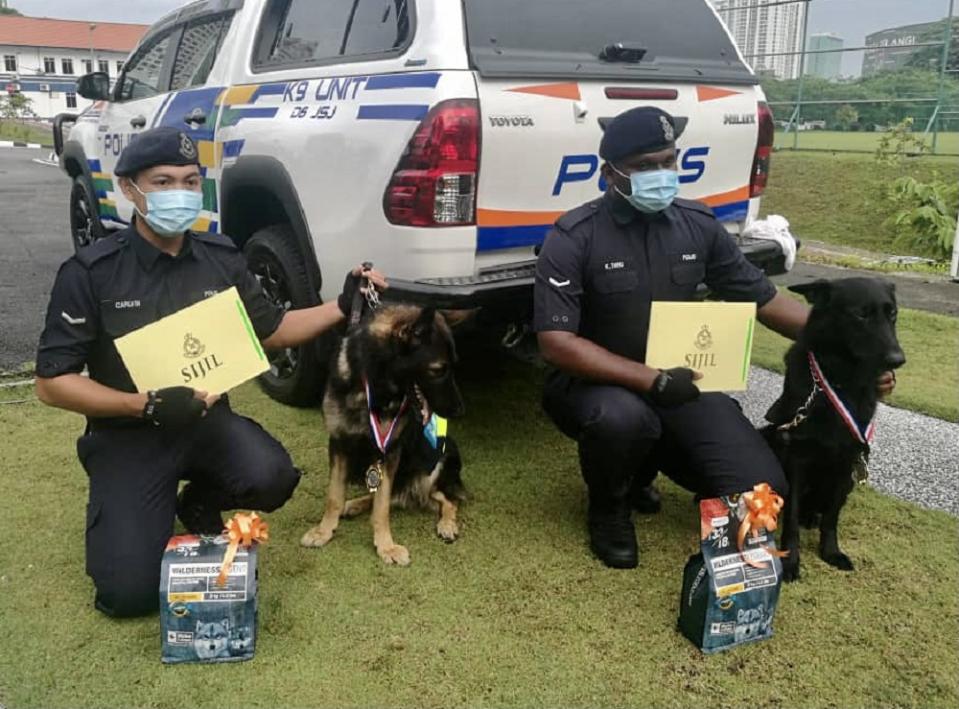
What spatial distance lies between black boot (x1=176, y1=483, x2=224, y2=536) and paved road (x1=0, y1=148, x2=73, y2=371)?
281 cm

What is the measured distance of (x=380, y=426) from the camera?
3102 millimetres

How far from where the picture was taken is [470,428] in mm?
4527

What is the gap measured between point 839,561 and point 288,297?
2.79 meters

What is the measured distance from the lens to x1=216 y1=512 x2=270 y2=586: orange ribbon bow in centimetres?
243

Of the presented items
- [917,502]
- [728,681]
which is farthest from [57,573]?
[917,502]

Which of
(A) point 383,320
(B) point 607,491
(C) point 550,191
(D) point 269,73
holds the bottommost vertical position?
(B) point 607,491

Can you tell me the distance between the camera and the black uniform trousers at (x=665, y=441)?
3.01 metres

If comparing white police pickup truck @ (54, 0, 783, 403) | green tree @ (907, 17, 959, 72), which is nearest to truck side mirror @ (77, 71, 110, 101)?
Result: white police pickup truck @ (54, 0, 783, 403)

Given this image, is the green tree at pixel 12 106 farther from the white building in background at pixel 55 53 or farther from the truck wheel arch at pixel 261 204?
the truck wheel arch at pixel 261 204

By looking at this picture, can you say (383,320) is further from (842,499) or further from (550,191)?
(842,499)

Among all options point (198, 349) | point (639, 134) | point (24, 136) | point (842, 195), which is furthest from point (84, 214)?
point (24, 136)

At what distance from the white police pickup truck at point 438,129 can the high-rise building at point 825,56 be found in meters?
10.9

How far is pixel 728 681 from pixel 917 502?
1703mm

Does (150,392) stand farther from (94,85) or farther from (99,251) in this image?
(94,85)
